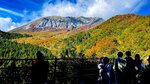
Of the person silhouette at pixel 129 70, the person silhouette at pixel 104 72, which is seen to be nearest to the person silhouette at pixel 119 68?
the person silhouette at pixel 129 70

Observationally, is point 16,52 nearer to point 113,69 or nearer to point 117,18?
point 117,18

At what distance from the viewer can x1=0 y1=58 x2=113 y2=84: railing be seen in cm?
918

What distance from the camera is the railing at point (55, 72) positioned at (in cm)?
918

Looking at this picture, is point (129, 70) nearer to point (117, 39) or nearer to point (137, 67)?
point (137, 67)

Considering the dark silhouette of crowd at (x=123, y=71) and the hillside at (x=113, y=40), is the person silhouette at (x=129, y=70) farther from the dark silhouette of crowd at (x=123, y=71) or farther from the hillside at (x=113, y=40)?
the hillside at (x=113, y=40)

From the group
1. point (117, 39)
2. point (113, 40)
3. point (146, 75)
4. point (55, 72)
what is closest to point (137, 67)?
point (146, 75)

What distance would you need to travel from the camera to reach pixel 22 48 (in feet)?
294

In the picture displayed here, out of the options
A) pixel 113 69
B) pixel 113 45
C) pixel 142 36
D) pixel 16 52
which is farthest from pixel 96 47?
pixel 113 69

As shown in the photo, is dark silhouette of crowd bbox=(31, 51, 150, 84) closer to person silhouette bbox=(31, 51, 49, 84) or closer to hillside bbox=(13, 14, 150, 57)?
person silhouette bbox=(31, 51, 49, 84)

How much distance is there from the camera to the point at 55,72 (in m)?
11.2

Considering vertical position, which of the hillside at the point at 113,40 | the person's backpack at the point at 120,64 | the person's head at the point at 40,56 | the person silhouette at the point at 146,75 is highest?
the hillside at the point at 113,40

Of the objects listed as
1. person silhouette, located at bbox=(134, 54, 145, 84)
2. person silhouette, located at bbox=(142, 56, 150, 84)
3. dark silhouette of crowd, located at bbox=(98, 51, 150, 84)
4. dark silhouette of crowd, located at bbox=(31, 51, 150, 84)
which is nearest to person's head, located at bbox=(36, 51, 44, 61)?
dark silhouette of crowd, located at bbox=(31, 51, 150, 84)

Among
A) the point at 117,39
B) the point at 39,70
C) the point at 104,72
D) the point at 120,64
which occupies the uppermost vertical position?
the point at 117,39

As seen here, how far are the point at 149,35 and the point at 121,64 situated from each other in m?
71.1
